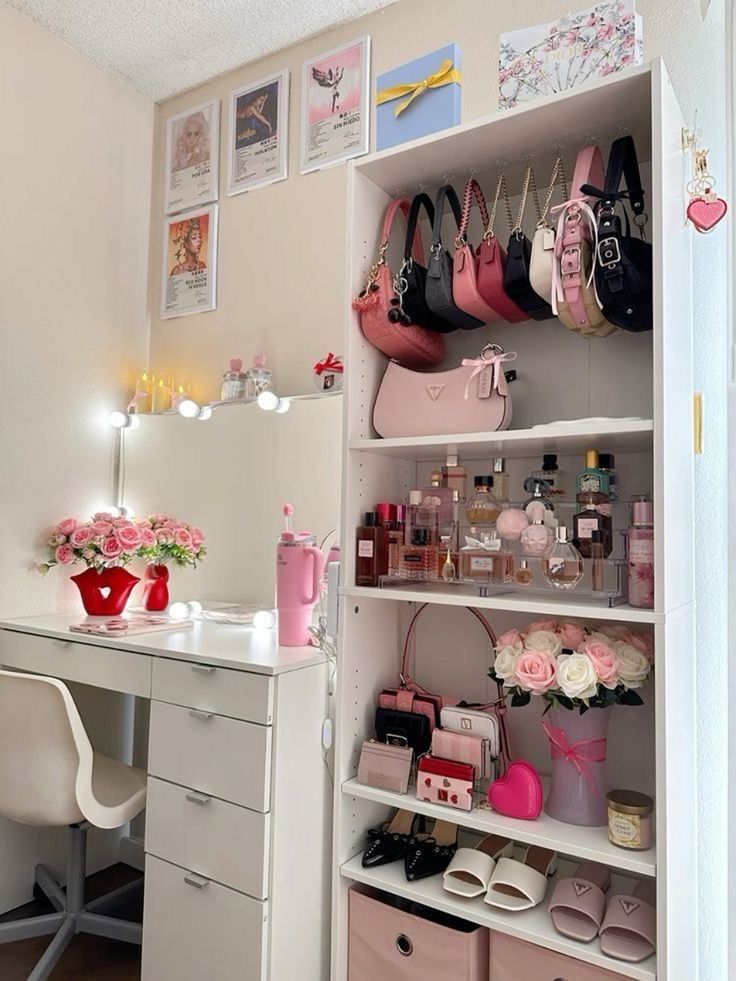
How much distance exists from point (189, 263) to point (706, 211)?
6.09 feet

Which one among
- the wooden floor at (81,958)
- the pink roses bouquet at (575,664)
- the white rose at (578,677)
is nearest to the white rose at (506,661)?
the pink roses bouquet at (575,664)

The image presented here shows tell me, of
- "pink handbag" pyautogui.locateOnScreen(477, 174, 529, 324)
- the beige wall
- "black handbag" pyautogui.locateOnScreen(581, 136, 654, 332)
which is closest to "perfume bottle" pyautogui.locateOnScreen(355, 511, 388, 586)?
"pink handbag" pyautogui.locateOnScreen(477, 174, 529, 324)

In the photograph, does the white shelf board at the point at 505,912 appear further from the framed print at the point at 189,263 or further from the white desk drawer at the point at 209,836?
the framed print at the point at 189,263

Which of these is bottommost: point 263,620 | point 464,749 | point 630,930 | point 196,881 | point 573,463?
point 196,881

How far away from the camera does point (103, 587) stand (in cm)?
231

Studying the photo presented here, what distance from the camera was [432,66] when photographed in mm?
1632

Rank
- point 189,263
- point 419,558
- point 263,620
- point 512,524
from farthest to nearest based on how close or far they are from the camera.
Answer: point 189,263, point 263,620, point 419,558, point 512,524

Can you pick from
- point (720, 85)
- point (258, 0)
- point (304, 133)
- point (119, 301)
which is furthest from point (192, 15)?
point (720, 85)

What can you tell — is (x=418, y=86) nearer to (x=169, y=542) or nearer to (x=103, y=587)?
(x=169, y=542)

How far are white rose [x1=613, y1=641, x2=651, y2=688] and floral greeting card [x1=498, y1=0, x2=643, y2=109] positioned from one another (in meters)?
1.12

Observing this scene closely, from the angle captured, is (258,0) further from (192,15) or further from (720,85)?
(720,85)

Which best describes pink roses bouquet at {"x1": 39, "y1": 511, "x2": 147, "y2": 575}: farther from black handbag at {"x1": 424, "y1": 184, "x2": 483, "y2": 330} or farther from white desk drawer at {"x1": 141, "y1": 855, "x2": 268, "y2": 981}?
black handbag at {"x1": 424, "y1": 184, "x2": 483, "y2": 330}

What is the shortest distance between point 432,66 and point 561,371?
75 cm

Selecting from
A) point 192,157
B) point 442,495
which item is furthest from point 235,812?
point 192,157
